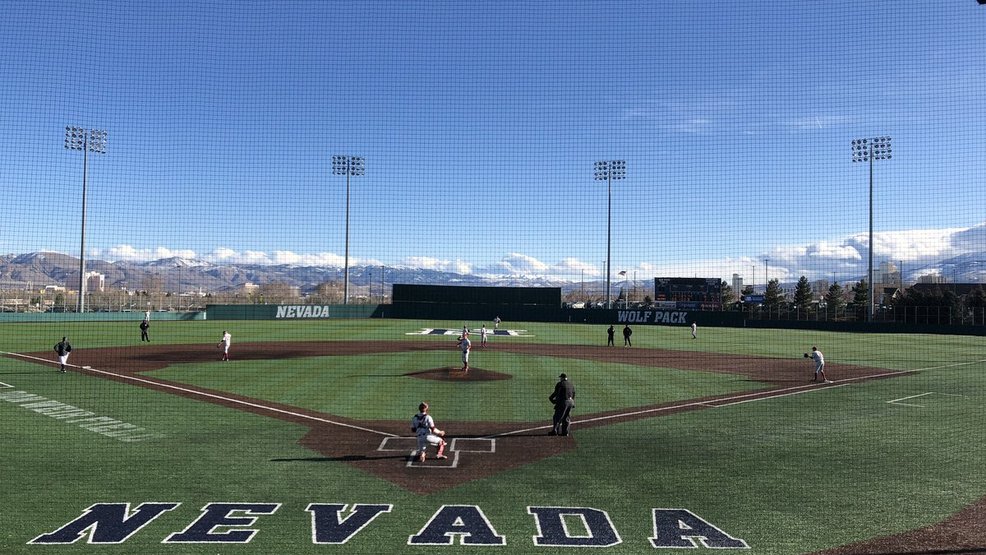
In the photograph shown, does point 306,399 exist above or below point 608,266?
below

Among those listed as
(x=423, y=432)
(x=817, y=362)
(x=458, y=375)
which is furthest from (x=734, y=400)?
(x=423, y=432)

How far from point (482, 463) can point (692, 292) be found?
200 ft

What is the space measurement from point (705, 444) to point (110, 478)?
10.6m

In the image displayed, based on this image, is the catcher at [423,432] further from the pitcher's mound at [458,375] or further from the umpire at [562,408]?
the pitcher's mound at [458,375]

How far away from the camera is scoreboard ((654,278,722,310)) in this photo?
65.8 meters

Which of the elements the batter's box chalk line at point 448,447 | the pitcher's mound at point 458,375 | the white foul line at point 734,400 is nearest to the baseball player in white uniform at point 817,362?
the white foul line at point 734,400

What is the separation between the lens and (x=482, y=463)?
1041 cm

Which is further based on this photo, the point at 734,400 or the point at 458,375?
the point at 458,375

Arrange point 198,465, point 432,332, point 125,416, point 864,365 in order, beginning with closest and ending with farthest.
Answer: point 198,465 → point 125,416 → point 864,365 → point 432,332

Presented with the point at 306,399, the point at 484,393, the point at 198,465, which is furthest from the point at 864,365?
the point at 198,465

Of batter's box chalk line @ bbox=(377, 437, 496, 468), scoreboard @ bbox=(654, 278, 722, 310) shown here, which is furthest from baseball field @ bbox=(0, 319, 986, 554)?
scoreboard @ bbox=(654, 278, 722, 310)

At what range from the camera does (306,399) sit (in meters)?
16.2

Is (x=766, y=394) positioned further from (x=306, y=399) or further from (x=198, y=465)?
(x=198, y=465)

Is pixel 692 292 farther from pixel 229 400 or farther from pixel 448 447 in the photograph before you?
pixel 448 447
